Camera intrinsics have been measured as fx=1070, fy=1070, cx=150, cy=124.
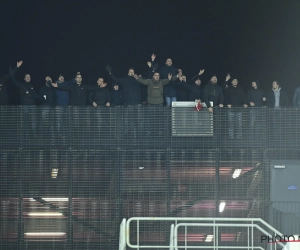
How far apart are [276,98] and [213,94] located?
1.81m

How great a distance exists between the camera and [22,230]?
89.5 ft

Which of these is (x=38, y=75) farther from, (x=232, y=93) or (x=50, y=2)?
(x=232, y=93)

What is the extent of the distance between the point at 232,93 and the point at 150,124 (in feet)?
7.56

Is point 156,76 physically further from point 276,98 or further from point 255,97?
point 276,98

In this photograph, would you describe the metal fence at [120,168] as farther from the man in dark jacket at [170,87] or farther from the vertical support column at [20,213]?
the man in dark jacket at [170,87]

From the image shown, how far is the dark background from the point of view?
A: 30328mm

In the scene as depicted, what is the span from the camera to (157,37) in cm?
3064

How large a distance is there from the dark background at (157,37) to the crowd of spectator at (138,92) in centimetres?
269

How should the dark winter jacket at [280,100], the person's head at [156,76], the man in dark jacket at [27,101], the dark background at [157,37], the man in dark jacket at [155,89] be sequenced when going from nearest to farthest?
the person's head at [156,76]
the man in dark jacket at [27,101]
the man in dark jacket at [155,89]
the dark winter jacket at [280,100]
the dark background at [157,37]

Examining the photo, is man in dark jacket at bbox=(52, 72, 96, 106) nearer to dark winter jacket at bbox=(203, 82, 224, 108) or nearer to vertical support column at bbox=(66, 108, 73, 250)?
vertical support column at bbox=(66, 108, 73, 250)

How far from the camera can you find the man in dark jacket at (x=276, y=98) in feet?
91.9

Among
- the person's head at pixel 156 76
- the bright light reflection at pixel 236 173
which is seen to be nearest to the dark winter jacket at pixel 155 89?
the person's head at pixel 156 76

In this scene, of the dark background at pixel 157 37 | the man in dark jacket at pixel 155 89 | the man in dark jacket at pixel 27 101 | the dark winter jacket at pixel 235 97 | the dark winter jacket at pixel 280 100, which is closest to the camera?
the man in dark jacket at pixel 27 101

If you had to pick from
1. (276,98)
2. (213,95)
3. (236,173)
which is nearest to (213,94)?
(213,95)
